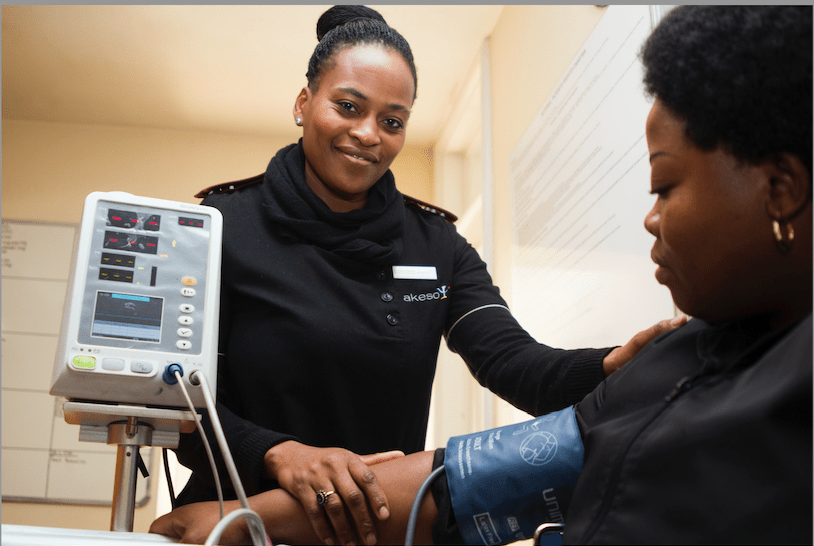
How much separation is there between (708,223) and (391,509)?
507mm

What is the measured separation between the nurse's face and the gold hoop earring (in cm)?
77

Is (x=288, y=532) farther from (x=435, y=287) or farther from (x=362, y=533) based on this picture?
(x=435, y=287)

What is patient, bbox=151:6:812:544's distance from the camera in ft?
1.53

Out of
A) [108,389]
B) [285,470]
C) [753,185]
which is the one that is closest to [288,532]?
[285,470]

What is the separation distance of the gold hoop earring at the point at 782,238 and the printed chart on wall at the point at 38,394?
3.32 meters

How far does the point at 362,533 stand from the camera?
0.83m

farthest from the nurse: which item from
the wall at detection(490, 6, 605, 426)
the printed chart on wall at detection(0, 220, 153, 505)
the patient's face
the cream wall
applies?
the cream wall

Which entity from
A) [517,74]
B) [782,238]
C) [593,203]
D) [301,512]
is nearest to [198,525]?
[301,512]

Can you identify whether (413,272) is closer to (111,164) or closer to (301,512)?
(301,512)

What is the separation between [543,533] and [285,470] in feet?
1.09

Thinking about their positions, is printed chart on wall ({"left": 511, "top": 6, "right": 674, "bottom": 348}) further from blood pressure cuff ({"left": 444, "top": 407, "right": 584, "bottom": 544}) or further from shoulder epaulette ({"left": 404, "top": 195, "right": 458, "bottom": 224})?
blood pressure cuff ({"left": 444, "top": 407, "right": 584, "bottom": 544})

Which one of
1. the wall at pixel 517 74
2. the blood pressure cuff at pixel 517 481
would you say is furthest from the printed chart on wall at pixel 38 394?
the blood pressure cuff at pixel 517 481

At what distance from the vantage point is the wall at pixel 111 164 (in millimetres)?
3734

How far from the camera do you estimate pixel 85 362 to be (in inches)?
31.0
